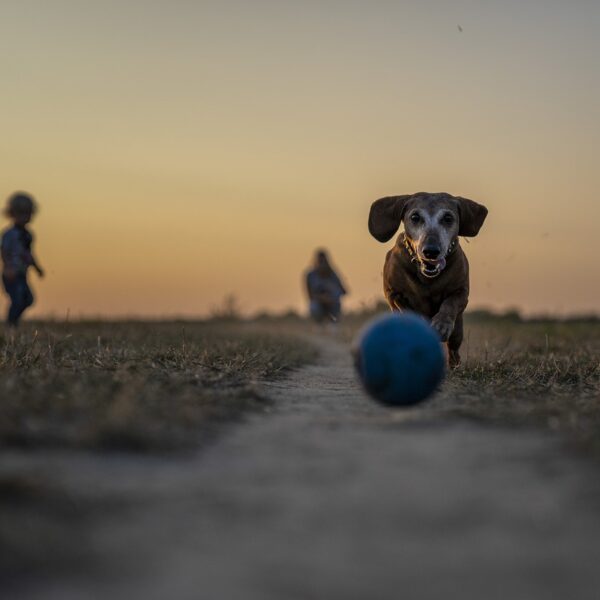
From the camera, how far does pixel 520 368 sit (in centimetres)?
718

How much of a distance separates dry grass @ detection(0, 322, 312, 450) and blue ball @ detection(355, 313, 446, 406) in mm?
696

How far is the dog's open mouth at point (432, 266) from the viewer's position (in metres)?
7.30

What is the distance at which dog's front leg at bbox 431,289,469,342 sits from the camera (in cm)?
719

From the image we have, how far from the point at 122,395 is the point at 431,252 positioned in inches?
139

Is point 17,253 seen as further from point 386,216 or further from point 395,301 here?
point 395,301

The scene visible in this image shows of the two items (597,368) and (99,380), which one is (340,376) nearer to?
Result: (597,368)

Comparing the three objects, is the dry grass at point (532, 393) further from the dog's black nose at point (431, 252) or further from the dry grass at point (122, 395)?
the dry grass at point (122, 395)

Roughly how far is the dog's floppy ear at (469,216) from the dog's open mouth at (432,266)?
667 millimetres

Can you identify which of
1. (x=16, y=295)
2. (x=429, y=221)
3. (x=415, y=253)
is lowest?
(x=16, y=295)

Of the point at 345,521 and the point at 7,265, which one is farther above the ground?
the point at 7,265

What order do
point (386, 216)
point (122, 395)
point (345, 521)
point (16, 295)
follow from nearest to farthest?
1. point (345, 521)
2. point (122, 395)
3. point (386, 216)
4. point (16, 295)

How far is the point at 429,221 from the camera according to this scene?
7.43m

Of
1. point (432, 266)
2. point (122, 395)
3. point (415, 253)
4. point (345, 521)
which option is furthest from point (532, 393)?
point (345, 521)

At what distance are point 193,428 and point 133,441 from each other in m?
0.39
